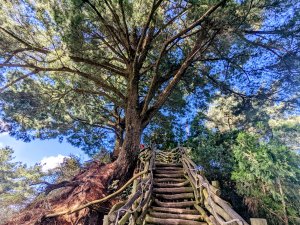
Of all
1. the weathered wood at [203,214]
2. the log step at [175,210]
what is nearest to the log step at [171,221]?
the weathered wood at [203,214]

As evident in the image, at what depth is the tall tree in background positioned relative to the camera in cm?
588

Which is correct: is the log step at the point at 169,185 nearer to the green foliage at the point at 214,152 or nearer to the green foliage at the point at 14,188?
the green foliage at the point at 214,152

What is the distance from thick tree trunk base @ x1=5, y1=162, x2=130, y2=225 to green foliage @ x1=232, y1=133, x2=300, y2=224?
12.2ft

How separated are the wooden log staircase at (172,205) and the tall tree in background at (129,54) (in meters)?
1.63

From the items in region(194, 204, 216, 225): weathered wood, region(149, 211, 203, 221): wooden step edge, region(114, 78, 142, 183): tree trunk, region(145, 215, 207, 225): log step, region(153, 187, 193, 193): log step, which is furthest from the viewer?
region(114, 78, 142, 183): tree trunk

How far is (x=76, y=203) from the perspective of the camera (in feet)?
16.5

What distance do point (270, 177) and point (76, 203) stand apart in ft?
16.0

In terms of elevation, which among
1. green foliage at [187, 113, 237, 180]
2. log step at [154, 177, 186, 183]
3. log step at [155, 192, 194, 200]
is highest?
green foliage at [187, 113, 237, 180]

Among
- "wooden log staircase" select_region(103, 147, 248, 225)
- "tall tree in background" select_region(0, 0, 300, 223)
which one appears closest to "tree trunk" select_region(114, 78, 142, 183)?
"tall tree in background" select_region(0, 0, 300, 223)

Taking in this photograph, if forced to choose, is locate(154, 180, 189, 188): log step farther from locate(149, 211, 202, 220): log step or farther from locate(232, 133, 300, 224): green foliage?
locate(232, 133, 300, 224): green foliage

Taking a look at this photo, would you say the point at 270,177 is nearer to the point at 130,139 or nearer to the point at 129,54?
the point at 130,139

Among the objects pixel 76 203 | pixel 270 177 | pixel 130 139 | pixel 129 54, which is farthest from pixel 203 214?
pixel 129 54

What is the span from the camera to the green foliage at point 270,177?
5.32 meters

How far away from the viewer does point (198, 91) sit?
9891 millimetres
